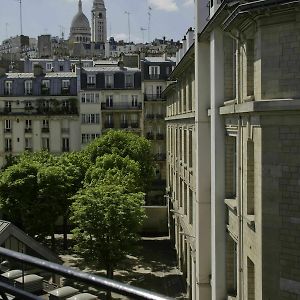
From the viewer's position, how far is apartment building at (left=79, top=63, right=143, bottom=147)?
6116 cm

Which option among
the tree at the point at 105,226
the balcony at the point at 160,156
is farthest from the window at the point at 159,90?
the tree at the point at 105,226

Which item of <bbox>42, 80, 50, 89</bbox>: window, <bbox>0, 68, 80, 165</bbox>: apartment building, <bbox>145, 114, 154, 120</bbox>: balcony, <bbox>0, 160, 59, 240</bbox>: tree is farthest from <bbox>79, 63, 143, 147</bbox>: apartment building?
<bbox>0, 160, 59, 240</bbox>: tree

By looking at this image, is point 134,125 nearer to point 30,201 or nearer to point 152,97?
point 152,97

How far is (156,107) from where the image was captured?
2452 inches

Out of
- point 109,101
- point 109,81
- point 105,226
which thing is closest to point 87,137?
point 109,101

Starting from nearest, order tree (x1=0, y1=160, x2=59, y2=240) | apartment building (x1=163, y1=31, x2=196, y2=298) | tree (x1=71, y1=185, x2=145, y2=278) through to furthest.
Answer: apartment building (x1=163, y1=31, x2=196, y2=298) < tree (x1=71, y1=185, x2=145, y2=278) < tree (x1=0, y1=160, x2=59, y2=240)

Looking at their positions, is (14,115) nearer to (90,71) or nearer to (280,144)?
(90,71)

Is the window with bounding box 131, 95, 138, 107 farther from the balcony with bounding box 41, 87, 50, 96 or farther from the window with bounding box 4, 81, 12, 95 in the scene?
the window with bounding box 4, 81, 12, 95

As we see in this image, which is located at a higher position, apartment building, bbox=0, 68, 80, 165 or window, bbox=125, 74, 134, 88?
window, bbox=125, 74, 134, 88

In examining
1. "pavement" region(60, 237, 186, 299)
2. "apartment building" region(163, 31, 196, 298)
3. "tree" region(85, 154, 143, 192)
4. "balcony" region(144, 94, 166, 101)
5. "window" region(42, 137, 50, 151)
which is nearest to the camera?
"apartment building" region(163, 31, 196, 298)

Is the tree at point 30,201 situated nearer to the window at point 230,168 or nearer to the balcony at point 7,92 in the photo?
the window at point 230,168

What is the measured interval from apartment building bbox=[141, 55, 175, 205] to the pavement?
20.1 meters

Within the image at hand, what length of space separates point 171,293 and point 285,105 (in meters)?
20.7

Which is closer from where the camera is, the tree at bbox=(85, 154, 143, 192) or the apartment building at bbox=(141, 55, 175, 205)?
the tree at bbox=(85, 154, 143, 192)
